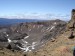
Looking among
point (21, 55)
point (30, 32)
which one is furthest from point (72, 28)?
point (30, 32)

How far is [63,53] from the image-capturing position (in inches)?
981

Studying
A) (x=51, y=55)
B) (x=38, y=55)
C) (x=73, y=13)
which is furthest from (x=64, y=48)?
(x=73, y=13)

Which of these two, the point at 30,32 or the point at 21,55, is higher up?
the point at 21,55

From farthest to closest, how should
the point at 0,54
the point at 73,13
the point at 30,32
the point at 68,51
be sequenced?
the point at 30,32 → the point at 73,13 → the point at 68,51 → the point at 0,54

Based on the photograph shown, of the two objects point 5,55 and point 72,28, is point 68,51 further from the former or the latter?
point 72,28

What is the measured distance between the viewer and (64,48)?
87.1 ft

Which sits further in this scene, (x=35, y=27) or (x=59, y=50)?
(x=35, y=27)

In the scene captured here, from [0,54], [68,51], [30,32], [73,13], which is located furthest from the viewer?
[30,32]

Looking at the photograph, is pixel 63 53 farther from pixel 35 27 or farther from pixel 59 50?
pixel 35 27

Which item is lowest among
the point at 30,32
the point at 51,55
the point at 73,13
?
the point at 30,32

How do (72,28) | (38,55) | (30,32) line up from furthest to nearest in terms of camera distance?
1. (30,32)
2. (72,28)
3. (38,55)

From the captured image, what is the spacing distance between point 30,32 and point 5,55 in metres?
170

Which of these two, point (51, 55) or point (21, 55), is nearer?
point (21, 55)

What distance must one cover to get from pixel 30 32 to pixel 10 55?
170 meters
